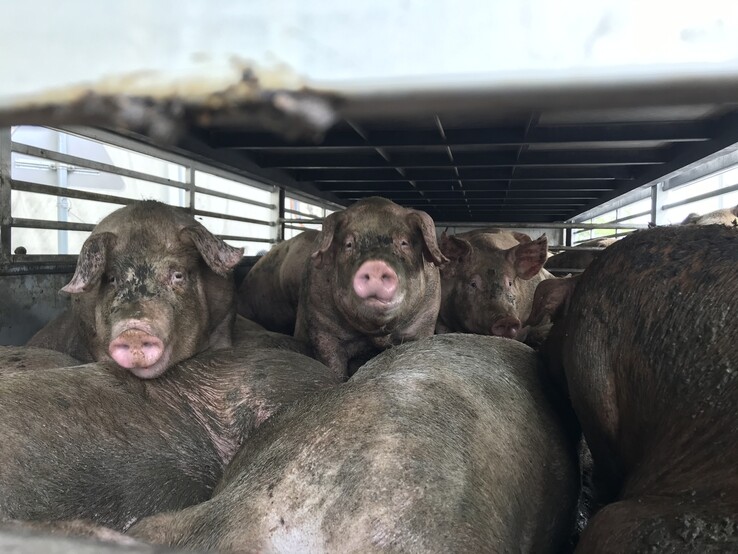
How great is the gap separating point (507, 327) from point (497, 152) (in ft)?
8.20

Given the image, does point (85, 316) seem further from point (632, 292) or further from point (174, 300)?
point (632, 292)

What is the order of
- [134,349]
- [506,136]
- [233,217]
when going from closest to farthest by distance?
1. [134,349]
2. [506,136]
3. [233,217]

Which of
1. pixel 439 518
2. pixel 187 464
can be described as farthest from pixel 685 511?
pixel 187 464

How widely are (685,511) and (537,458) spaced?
85 cm

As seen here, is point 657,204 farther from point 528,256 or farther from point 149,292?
point 149,292

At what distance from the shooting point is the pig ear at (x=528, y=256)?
17.9 feet

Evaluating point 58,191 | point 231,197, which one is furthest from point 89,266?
point 231,197

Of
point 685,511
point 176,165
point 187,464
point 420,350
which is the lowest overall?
point 187,464

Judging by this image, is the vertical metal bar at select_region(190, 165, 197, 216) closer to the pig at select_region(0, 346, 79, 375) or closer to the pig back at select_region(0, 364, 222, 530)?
the pig at select_region(0, 346, 79, 375)

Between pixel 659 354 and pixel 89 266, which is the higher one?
pixel 89 266

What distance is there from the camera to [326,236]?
446 cm

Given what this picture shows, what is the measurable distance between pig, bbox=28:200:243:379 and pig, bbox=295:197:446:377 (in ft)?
2.51

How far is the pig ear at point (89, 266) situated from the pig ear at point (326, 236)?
139 cm

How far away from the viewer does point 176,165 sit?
21.9 feet
